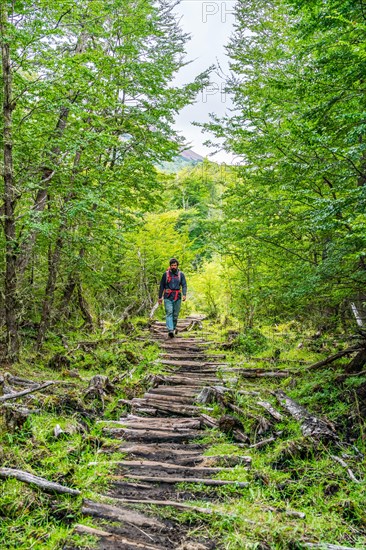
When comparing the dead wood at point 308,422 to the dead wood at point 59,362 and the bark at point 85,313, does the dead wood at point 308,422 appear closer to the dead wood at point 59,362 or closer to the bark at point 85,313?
the dead wood at point 59,362

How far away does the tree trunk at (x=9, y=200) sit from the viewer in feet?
19.0

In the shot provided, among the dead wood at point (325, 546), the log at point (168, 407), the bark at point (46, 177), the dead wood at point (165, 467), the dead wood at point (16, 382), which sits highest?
the bark at point (46, 177)

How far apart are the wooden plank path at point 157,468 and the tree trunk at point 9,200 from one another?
283 centimetres

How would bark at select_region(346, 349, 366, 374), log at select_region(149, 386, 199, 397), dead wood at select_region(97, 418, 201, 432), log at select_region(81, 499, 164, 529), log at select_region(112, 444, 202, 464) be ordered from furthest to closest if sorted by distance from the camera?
log at select_region(149, 386, 199, 397) < bark at select_region(346, 349, 366, 374) < dead wood at select_region(97, 418, 201, 432) < log at select_region(112, 444, 202, 464) < log at select_region(81, 499, 164, 529)

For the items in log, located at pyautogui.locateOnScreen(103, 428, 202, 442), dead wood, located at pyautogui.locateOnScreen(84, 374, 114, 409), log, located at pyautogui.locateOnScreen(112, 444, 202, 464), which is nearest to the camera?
log, located at pyautogui.locateOnScreen(112, 444, 202, 464)

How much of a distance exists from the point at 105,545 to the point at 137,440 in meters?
1.84

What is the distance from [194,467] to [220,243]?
7110 mm

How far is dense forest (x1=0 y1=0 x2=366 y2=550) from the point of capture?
3.30 metres

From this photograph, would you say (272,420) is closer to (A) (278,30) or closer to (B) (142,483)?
(B) (142,483)

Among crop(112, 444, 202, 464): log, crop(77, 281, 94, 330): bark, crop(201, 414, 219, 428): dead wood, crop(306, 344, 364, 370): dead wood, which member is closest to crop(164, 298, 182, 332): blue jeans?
crop(77, 281, 94, 330): bark

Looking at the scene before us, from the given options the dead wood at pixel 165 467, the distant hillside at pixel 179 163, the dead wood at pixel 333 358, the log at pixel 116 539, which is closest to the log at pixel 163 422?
the dead wood at pixel 165 467

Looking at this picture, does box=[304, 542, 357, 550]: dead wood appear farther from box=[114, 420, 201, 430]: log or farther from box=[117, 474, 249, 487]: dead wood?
box=[114, 420, 201, 430]: log

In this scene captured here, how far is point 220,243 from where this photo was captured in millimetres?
9977

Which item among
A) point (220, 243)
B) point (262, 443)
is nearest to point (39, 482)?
point (262, 443)
